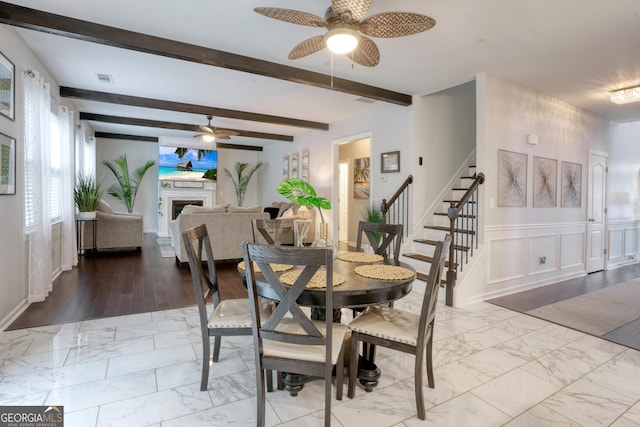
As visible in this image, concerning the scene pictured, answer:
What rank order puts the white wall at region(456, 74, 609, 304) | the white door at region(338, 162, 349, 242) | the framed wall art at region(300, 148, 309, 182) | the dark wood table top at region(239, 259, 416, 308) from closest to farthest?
the dark wood table top at region(239, 259, 416, 308)
the white wall at region(456, 74, 609, 304)
the framed wall art at region(300, 148, 309, 182)
the white door at region(338, 162, 349, 242)

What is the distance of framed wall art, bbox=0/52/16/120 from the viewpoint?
2764 millimetres

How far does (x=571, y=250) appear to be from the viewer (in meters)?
5.11

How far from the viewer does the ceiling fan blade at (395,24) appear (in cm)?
205

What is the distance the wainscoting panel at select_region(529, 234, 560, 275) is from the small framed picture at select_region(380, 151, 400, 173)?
211 cm

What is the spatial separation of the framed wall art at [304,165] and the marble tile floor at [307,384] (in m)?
5.40

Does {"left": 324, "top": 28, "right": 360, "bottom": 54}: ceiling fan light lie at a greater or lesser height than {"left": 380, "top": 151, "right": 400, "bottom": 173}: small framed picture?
greater

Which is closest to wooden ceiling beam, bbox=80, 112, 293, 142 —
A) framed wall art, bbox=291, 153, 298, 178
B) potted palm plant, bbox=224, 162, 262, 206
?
framed wall art, bbox=291, 153, 298, 178

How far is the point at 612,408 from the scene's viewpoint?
6.32 feet

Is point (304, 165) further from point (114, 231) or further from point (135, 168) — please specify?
point (135, 168)

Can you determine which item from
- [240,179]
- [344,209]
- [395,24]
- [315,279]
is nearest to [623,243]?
[344,209]

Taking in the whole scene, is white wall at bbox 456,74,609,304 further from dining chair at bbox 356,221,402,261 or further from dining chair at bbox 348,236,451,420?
dining chair at bbox 348,236,451,420

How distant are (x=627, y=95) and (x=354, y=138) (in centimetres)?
389

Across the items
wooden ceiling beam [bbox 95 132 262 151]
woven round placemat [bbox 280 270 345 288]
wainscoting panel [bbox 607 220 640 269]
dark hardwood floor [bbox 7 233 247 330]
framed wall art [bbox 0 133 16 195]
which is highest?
wooden ceiling beam [bbox 95 132 262 151]

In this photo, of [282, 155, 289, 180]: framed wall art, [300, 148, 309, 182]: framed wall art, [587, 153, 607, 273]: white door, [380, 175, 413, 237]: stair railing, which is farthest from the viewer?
[282, 155, 289, 180]: framed wall art
